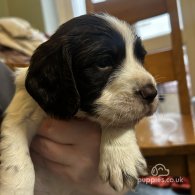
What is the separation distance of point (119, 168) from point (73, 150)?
0.24 m

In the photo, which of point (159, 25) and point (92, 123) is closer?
point (92, 123)

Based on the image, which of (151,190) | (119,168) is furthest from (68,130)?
(151,190)

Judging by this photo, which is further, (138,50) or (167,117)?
(167,117)

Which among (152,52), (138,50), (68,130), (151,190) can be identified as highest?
(138,50)

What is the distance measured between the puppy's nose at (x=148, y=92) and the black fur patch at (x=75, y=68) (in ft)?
0.32

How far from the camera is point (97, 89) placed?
0.97 metres

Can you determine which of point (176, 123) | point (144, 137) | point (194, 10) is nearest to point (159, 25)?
point (194, 10)

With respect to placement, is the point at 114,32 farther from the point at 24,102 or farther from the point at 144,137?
the point at 144,137

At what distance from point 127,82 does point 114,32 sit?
0.49 ft

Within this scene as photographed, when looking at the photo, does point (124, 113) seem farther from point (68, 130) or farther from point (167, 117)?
point (167, 117)

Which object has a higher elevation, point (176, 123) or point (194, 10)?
point (194, 10)

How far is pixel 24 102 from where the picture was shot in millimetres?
1124

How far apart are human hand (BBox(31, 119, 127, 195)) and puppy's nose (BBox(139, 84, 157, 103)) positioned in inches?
9.3

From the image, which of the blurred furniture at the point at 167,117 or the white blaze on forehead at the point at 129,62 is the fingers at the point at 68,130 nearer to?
the white blaze on forehead at the point at 129,62
